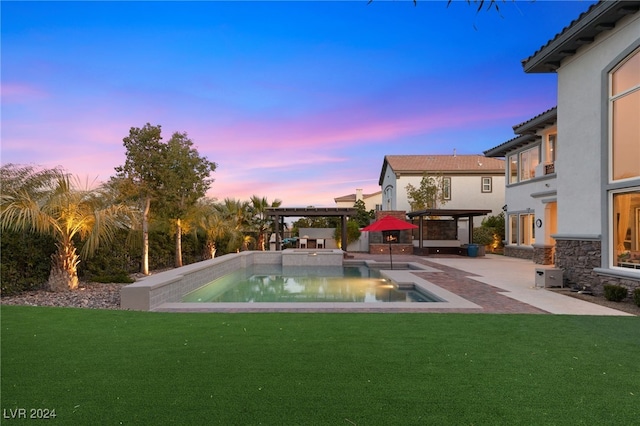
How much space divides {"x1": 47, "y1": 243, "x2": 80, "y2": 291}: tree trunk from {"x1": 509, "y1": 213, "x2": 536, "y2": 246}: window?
66.7 feet

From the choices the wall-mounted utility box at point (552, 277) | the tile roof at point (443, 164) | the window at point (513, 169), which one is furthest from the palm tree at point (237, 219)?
the window at point (513, 169)

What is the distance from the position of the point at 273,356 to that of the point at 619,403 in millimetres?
3491

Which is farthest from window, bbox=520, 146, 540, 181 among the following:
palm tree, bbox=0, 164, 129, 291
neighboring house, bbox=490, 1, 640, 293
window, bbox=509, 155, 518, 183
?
palm tree, bbox=0, 164, 129, 291

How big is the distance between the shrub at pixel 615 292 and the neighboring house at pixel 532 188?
801 cm

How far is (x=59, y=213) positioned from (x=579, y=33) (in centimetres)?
1426

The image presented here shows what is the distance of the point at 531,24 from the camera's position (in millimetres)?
9977

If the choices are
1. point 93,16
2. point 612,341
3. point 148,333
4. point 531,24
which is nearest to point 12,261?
point 148,333

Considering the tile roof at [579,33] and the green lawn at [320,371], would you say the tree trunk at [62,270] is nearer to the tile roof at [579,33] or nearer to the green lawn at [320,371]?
the green lawn at [320,371]

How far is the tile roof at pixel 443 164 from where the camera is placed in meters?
30.8

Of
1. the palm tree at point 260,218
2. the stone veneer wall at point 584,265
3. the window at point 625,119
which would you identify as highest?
the window at point 625,119

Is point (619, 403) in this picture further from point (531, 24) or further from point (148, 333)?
point (531, 24)

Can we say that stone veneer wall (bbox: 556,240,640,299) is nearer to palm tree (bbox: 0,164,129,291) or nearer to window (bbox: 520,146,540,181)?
window (bbox: 520,146,540,181)

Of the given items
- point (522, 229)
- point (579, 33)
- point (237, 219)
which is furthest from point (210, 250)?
point (522, 229)

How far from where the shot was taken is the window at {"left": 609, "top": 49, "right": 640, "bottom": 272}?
827cm
